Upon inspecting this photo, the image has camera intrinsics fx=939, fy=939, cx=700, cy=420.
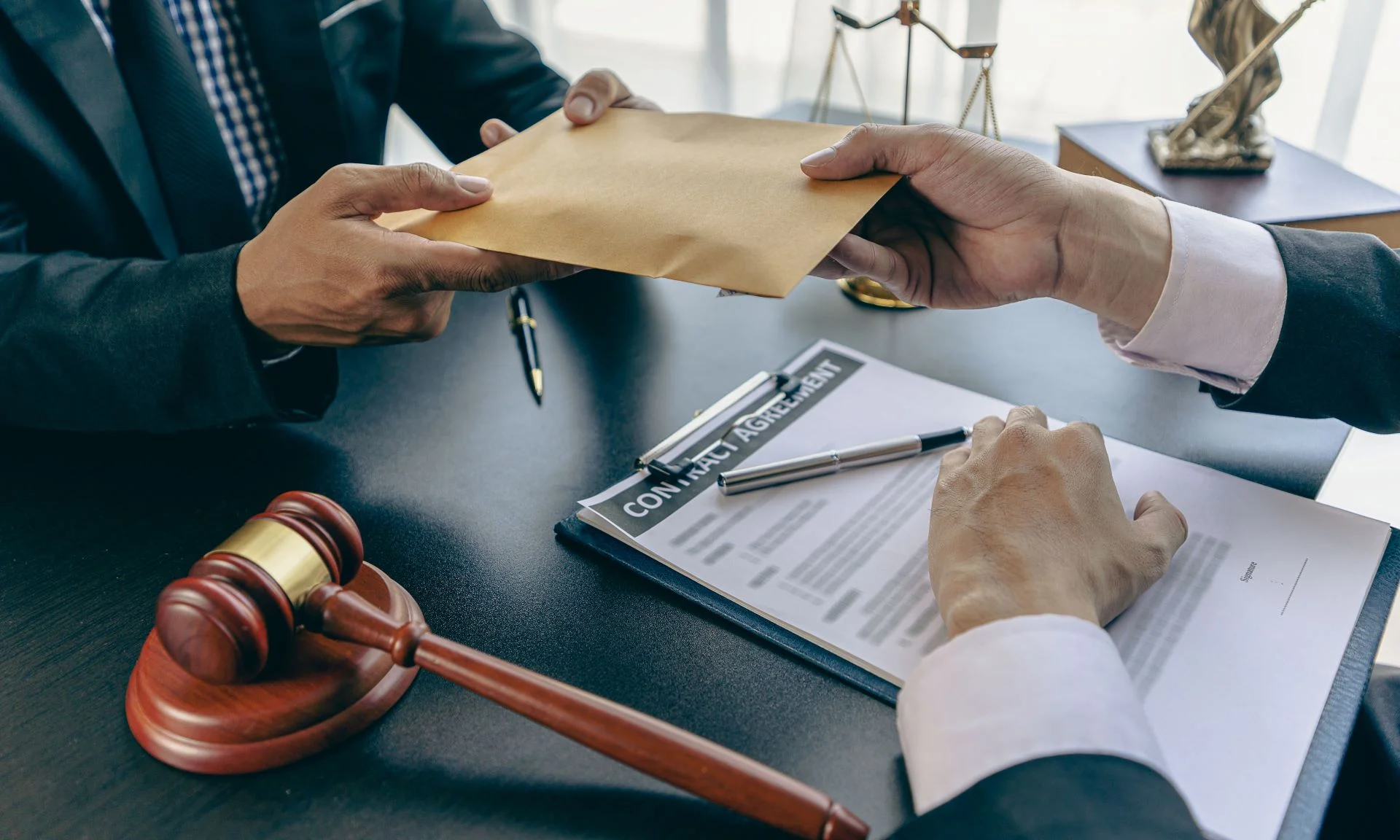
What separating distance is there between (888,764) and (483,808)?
23cm

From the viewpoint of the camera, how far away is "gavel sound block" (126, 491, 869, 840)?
468 millimetres

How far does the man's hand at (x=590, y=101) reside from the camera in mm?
919

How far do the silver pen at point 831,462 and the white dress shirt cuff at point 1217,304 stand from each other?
20 cm

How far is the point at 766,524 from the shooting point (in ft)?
2.31

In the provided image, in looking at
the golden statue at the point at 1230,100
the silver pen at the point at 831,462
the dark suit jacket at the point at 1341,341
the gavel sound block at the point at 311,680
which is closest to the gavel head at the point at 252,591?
the gavel sound block at the point at 311,680

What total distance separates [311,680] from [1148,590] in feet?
1.77

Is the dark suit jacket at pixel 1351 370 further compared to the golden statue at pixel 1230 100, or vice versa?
the golden statue at pixel 1230 100

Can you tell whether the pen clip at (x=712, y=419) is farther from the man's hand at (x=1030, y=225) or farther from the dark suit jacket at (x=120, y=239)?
the dark suit jacket at (x=120, y=239)

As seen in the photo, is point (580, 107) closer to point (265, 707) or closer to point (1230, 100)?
point (265, 707)

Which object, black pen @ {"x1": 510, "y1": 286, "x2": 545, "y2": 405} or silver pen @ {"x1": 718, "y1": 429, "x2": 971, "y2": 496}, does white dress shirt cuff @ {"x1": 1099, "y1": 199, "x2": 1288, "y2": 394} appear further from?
black pen @ {"x1": 510, "y1": 286, "x2": 545, "y2": 405}

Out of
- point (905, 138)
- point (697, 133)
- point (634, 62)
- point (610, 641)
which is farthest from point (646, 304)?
point (634, 62)

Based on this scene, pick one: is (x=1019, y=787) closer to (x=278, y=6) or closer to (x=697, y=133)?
(x=697, y=133)

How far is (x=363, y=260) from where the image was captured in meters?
0.75
